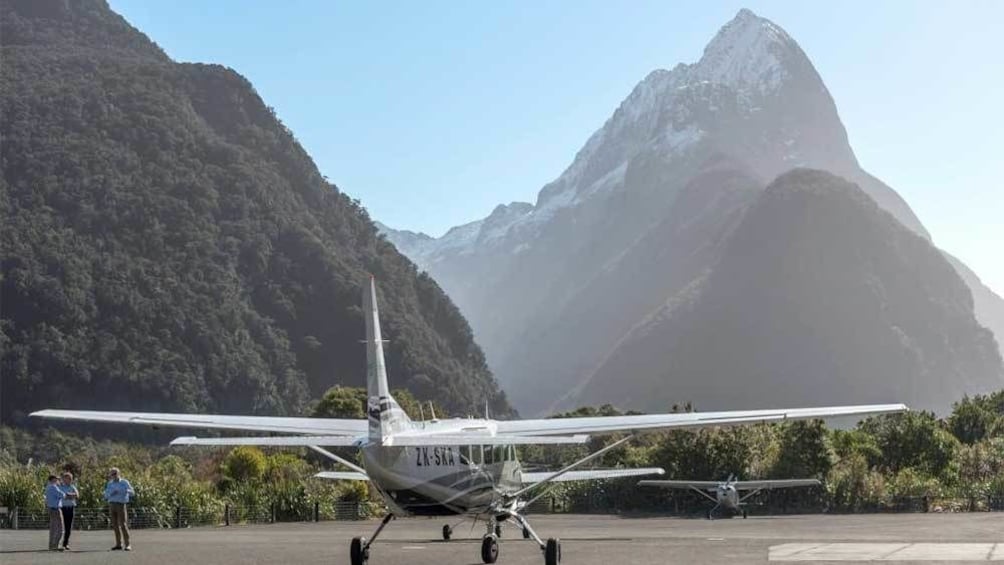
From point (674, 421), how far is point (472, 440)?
3.44 metres

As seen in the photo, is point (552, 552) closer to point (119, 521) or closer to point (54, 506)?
point (119, 521)

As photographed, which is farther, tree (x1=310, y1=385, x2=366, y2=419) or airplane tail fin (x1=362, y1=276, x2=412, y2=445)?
tree (x1=310, y1=385, x2=366, y2=419)

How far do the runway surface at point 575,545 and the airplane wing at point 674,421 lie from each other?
89.3 inches

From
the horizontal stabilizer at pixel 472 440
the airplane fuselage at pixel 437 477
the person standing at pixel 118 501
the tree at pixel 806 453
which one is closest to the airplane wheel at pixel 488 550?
the airplane fuselage at pixel 437 477

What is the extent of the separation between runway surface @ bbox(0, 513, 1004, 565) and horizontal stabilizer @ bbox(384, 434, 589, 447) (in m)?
2.59

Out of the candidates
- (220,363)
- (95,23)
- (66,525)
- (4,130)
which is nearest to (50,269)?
(220,363)

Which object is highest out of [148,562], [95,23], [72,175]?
[95,23]

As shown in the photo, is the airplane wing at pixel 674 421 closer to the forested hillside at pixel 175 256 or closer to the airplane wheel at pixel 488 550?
the airplane wheel at pixel 488 550

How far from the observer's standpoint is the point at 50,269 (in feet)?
403

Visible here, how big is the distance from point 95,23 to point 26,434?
109695 mm

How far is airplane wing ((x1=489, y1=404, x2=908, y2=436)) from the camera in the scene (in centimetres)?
1889

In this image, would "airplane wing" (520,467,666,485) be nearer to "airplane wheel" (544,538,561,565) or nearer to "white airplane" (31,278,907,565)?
"white airplane" (31,278,907,565)

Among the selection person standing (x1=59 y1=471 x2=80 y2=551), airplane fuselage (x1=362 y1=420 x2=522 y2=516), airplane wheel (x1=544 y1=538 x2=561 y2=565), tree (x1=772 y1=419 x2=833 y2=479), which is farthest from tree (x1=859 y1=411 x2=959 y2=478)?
person standing (x1=59 y1=471 x2=80 y2=551)

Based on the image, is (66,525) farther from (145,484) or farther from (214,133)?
(214,133)
